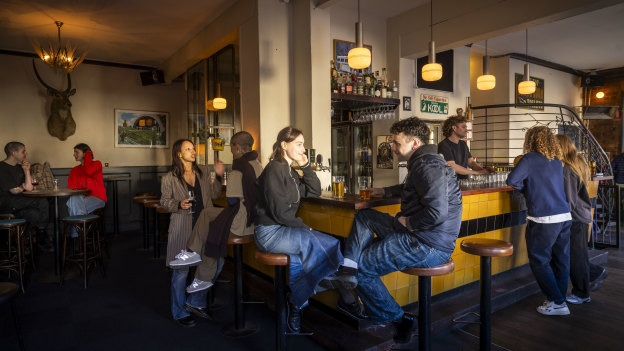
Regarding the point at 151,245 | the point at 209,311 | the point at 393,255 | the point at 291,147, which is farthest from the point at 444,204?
the point at 151,245

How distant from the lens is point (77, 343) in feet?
9.32

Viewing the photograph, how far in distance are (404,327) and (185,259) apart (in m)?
1.76

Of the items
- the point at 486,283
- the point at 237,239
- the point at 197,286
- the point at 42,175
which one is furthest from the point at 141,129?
the point at 486,283

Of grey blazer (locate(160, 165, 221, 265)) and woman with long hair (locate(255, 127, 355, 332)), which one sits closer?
woman with long hair (locate(255, 127, 355, 332))

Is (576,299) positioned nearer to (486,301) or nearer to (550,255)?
(550,255)

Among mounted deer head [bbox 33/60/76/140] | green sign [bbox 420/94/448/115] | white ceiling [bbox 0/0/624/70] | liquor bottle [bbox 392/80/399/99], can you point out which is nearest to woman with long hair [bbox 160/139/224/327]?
white ceiling [bbox 0/0/624/70]

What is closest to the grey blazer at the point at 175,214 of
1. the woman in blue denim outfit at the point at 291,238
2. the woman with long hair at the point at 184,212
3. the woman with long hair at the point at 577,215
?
the woman with long hair at the point at 184,212

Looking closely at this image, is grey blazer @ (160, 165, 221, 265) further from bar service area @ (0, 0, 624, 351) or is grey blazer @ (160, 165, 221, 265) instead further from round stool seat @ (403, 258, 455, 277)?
round stool seat @ (403, 258, 455, 277)

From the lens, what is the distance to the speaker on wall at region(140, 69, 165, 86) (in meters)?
7.73

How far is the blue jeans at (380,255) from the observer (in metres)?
2.27

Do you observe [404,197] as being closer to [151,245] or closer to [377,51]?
[377,51]

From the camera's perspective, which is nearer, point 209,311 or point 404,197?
point 404,197

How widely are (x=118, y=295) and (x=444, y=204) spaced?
3.42 meters

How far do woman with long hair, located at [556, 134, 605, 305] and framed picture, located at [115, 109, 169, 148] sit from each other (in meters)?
7.37
